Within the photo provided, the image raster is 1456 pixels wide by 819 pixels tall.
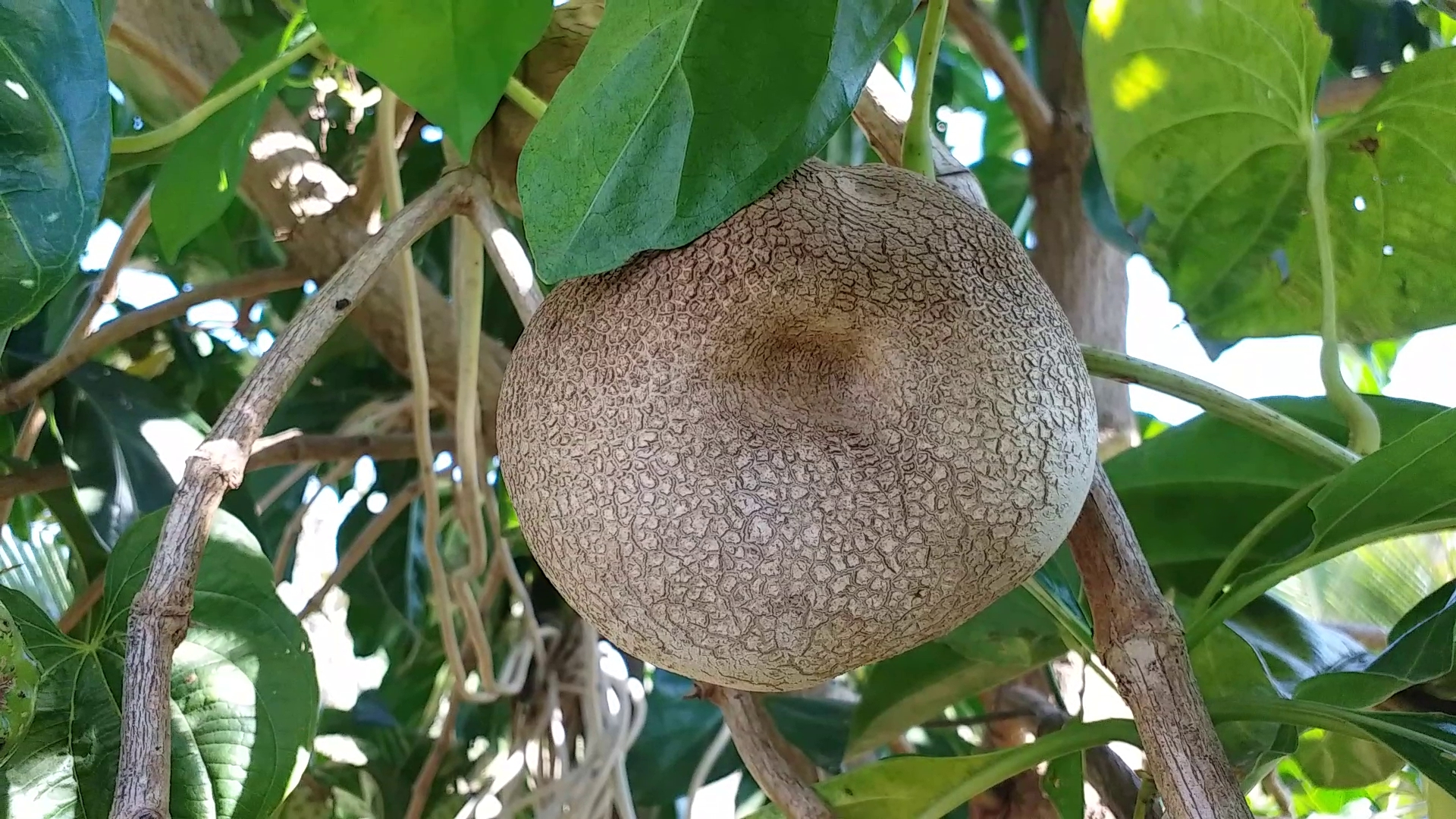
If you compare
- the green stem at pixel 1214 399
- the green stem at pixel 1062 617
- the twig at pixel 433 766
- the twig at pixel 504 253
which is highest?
the green stem at pixel 1214 399

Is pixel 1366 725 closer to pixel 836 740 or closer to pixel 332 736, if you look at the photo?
A: pixel 836 740

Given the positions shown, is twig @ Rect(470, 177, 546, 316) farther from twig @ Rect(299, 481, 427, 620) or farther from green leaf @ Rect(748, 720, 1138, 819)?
twig @ Rect(299, 481, 427, 620)

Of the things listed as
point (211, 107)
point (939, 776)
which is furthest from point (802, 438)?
point (211, 107)

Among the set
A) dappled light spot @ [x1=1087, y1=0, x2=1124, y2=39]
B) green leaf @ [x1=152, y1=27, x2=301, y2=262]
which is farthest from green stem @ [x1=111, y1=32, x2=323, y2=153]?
dappled light spot @ [x1=1087, y1=0, x2=1124, y2=39]

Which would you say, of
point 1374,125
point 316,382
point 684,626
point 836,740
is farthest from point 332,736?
Answer: point 1374,125

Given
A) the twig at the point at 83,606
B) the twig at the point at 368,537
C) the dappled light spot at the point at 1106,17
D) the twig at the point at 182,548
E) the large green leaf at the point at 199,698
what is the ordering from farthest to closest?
the twig at the point at 368,537
the twig at the point at 83,606
the dappled light spot at the point at 1106,17
the large green leaf at the point at 199,698
the twig at the point at 182,548

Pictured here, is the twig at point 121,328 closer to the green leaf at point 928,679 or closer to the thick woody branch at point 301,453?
the thick woody branch at point 301,453

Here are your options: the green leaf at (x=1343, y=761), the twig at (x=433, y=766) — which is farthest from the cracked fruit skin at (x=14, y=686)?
the green leaf at (x=1343, y=761)
